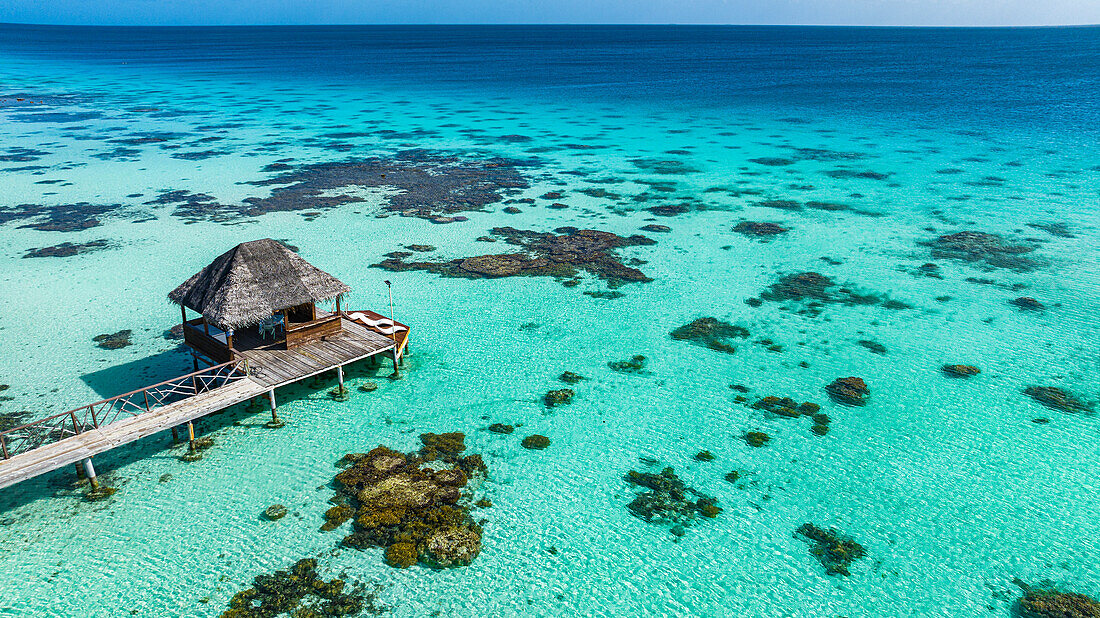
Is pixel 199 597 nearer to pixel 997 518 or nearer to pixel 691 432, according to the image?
pixel 691 432

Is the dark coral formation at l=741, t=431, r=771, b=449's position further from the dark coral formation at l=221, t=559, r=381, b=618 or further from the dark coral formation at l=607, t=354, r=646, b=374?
the dark coral formation at l=221, t=559, r=381, b=618

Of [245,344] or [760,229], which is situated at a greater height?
[245,344]

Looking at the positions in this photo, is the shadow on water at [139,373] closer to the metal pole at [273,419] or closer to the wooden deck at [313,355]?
the wooden deck at [313,355]

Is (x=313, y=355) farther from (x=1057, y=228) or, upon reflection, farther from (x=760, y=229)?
(x=1057, y=228)

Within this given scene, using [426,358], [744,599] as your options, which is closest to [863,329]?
[744,599]

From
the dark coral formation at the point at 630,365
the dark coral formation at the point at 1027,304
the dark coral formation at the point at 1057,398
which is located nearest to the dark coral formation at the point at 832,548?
the dark coral formation at the point at 630,365

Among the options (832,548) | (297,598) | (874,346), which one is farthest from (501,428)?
(874,346)
